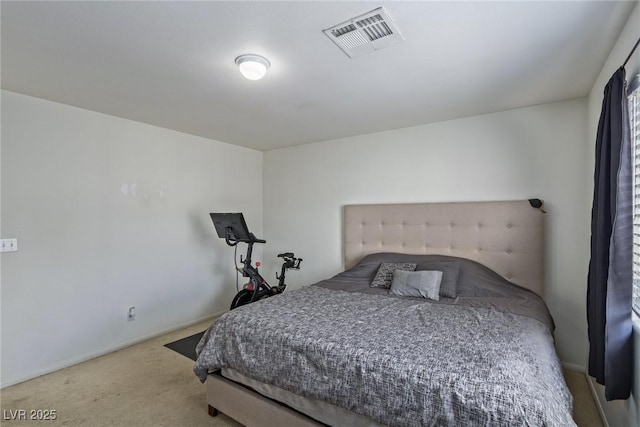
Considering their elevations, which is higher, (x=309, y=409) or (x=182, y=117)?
(x=182, y=117)

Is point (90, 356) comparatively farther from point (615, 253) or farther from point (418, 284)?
point (615, 253)

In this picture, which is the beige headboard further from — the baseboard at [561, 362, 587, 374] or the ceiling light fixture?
the ceiling light fixture

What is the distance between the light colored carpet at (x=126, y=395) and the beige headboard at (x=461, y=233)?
1034 mm

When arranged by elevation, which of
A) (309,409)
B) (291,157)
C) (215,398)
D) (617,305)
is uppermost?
(291,157)

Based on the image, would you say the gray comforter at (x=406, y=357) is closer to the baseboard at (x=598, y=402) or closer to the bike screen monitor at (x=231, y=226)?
the baseboard at (x=598, y=402)

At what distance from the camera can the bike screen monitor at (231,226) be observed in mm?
3464

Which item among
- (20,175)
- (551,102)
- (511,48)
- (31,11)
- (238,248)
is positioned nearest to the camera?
(31,11)

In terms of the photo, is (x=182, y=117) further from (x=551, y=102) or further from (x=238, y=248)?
(x=551, y=102)

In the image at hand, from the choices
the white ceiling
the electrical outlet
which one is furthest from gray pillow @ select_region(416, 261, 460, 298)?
the electrical outlet

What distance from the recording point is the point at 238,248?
449 centimetres

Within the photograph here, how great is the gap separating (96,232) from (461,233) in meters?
3.62

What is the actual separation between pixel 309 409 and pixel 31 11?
2.50 meters

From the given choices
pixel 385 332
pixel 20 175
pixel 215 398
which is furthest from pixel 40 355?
pixel 385 332

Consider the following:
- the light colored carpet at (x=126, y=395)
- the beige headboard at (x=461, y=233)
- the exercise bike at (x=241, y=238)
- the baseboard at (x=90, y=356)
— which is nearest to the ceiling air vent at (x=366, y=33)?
the beige headboard at (x=461, y=233)
